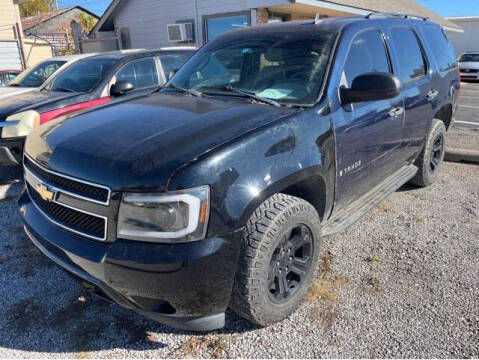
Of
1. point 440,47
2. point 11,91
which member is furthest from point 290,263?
point 11,91

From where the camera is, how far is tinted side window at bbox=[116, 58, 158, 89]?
6.03m

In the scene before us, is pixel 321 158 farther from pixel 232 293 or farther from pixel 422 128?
pixel 422 128

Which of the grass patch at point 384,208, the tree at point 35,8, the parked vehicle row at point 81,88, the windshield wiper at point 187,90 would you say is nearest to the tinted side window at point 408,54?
the grass patch at point 384,208

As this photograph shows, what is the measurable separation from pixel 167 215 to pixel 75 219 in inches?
24.5

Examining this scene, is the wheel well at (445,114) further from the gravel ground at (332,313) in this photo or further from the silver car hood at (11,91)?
the silver car hood at (11,91)

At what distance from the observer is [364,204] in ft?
11.2

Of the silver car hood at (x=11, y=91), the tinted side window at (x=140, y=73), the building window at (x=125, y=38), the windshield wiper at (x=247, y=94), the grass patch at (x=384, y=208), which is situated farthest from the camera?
the building window at (x=125, y=38)

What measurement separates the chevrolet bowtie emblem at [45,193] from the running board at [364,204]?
6.01 ft

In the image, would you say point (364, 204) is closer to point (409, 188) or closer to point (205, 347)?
point (409, 188)

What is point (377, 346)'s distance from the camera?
7.63 feet

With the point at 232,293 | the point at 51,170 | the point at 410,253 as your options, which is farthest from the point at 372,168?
the point at 51,170

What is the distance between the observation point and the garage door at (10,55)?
17797mm

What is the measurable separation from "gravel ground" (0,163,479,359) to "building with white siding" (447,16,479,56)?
3303 centimetres

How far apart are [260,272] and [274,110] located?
3.51ft
